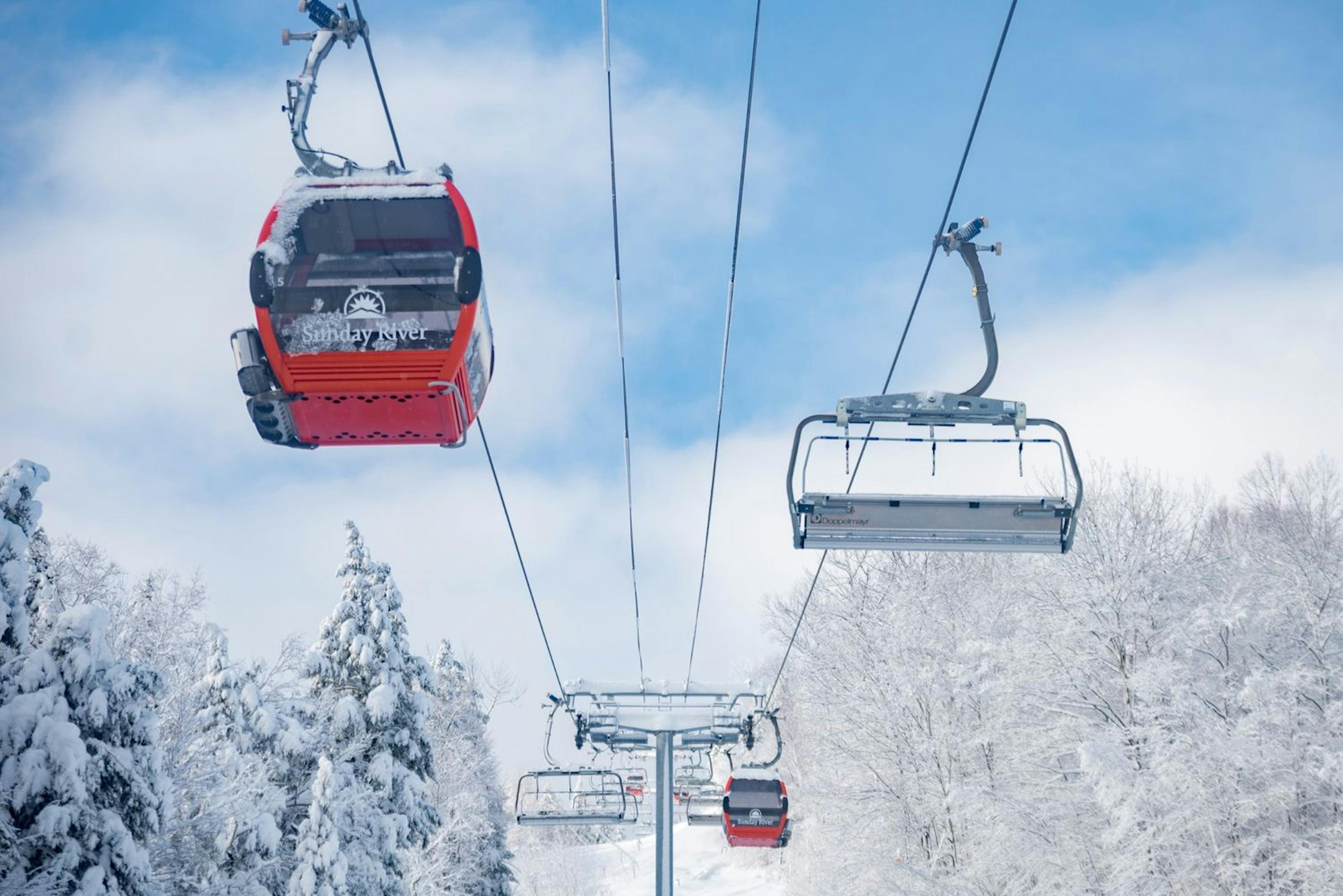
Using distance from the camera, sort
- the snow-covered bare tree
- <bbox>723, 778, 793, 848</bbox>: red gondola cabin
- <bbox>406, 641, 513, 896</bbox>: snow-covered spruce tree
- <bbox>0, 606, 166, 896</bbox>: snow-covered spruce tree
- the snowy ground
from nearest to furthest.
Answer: <bbox>0, 606, 166, 896</bbox>: snow-covered spruce tree → the snow-covered bare tree → <bbox>723, 778, 793, 848</bbox>: red gondola cabin → <bbox>406, 641, 513, 896</bbox>: snow-covered spruce tree → the snowy ground

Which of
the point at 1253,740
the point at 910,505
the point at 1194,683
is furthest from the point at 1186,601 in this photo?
the point at 910,505

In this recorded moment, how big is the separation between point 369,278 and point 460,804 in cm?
3233

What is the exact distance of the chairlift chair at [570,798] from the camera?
21.2m

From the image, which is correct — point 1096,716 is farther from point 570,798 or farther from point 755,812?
point 570,798

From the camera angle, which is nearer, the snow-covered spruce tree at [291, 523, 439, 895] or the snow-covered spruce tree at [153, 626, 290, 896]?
the snow-covered spruce tree at [153, 626, 290, 896]

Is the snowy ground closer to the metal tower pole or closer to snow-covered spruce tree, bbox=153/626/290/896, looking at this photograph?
the metal tower pole

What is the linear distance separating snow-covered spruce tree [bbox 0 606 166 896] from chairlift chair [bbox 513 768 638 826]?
734cm

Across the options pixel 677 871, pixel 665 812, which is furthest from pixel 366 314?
pixel 677 871

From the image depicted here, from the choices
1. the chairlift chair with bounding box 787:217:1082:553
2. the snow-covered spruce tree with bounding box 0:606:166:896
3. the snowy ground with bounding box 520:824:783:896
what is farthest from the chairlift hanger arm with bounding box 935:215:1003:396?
the snowy ground with bounding box 520:824:783:896

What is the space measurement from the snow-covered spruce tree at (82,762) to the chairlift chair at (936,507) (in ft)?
37.4

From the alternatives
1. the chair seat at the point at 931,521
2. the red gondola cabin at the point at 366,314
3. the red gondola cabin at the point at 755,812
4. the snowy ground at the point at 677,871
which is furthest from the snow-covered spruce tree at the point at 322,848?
the snowy ground at the point at 677,871

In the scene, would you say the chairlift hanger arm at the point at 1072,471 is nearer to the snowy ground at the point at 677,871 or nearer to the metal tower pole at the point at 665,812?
the metal tower pole at the point at 665,812

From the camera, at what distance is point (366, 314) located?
A: 6.55 meters

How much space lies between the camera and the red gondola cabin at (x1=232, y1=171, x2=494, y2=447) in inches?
255
